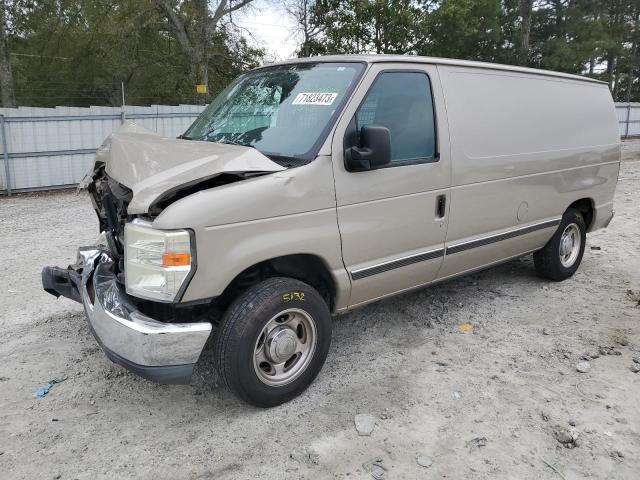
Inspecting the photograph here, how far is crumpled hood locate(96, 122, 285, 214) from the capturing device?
304 cm

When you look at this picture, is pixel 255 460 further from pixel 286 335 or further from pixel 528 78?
pixel 528 78

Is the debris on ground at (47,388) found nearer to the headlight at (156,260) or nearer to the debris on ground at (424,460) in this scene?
the headlight at (156,260)

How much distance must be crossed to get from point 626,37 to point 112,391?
42.0 metres

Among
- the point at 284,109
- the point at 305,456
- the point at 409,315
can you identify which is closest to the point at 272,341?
the point at 305,456

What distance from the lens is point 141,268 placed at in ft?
9.90

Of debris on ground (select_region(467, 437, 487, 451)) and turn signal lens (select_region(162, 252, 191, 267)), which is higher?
turn signal lens (select_region(162, 252, 191, 267))

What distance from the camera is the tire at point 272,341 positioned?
10.5 feet

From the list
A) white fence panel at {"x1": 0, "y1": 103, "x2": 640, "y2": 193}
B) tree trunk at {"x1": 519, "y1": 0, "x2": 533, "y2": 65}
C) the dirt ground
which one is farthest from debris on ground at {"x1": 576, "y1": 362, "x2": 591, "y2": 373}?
tree trunk at {"x1": 519, "y1": 0, "x2": 533, "y2": 65}

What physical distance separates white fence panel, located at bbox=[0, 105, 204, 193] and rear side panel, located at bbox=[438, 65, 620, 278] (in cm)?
957

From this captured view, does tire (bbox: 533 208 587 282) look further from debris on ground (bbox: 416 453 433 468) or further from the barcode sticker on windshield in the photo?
debris on ground (bbox: 416 453 433 468)

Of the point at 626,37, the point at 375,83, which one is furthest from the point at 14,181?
the point at 626,37

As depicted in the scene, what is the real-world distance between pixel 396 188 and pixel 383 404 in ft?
4.68

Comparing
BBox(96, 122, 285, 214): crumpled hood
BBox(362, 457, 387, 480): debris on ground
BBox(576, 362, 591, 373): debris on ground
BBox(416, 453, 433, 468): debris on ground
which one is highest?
BBox(96, 122, 285, 214): crumpled hood

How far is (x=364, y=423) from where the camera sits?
332 cm
